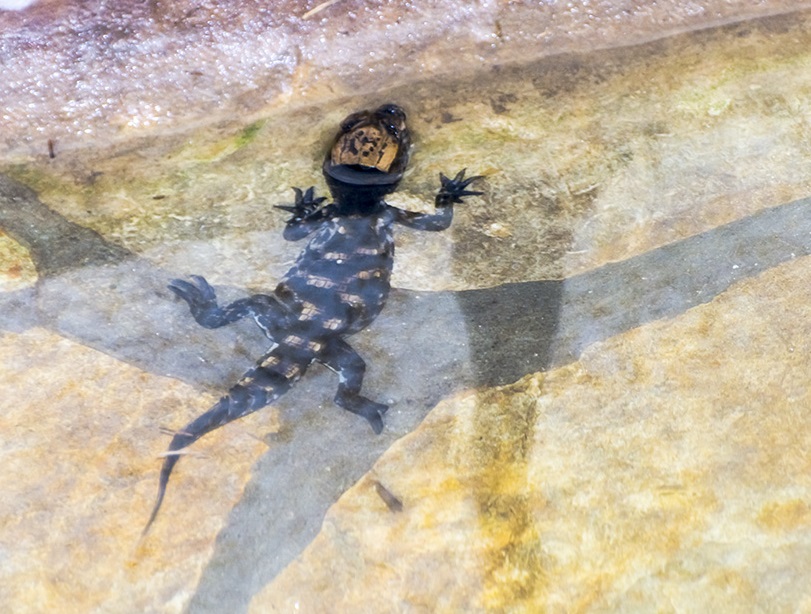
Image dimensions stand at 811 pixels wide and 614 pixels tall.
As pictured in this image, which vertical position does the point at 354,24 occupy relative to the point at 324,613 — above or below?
above

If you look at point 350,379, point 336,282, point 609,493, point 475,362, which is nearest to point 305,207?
point 336,282

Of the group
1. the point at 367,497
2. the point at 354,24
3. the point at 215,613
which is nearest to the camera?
the point at 215,613

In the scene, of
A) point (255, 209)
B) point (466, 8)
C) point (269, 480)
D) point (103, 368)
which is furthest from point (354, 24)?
point (269, 480)

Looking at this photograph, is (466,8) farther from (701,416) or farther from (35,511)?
(35,511)

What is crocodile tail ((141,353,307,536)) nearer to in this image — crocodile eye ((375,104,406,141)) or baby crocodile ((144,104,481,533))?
baby crocodile ((144,104,481,533))

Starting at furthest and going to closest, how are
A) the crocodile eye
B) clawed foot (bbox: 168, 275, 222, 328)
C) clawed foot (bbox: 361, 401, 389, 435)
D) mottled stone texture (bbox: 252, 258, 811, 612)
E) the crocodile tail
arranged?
the crocodile eye, clawed foot (bbox: 168, 275, 222, 328), clawed foot (bbox: 361, 401, 389, 435), the crocodile tail, mottled stone texture (bbox: 252, 258, 811, 612)

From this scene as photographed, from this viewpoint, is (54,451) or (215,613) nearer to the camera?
(215,613)

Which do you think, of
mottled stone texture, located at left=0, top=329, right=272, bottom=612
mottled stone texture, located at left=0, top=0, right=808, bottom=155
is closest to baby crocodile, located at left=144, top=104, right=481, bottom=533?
mottled stone texture, located at left=0, top=329, right=272, bottom=612
